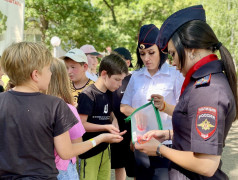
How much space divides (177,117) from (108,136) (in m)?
0.91

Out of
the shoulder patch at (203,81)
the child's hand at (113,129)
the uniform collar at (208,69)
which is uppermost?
the uniform collar at (208,69)

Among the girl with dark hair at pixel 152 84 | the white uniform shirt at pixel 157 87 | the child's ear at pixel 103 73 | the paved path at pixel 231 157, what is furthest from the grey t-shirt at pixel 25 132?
the paved path at pixel 231 157

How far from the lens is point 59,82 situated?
2.51 m

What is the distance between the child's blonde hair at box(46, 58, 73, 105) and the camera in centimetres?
249

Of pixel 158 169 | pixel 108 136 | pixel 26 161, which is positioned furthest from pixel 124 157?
pixel 26 161

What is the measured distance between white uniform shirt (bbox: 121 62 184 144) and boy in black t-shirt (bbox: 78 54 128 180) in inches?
10.0

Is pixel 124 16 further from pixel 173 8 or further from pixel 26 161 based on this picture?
pixel 26 161

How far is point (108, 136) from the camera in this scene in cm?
257

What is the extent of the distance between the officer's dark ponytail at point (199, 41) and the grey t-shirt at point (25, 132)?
2.93 feet

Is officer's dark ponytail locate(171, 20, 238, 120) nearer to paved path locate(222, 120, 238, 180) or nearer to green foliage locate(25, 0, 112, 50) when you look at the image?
paved path locate(222, 120, 238, 180)

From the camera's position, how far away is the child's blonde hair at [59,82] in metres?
2.49

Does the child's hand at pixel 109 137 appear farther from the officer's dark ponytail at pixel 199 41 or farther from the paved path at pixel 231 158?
the paved path at pixel 231 158

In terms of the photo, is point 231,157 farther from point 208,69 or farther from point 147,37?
point 208,69

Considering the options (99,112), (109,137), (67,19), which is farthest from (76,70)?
(67,19)
